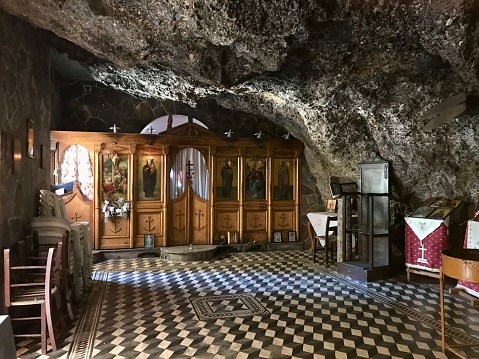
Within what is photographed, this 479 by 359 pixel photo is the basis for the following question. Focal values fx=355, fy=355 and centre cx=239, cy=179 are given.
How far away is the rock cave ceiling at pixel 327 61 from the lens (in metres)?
3.59

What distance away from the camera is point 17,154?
4.04 metres

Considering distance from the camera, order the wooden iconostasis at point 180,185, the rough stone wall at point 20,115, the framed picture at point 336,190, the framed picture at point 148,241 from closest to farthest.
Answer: the rough stone wall at point 20,115 → the framed picture at point 336,190 → the wooden iconostasis at point 180,185 → the framed picture at point 148,241

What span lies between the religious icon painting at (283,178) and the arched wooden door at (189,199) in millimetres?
1666

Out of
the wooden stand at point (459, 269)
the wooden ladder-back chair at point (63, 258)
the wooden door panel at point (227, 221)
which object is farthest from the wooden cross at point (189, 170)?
the wooden stand at point (459, 269)

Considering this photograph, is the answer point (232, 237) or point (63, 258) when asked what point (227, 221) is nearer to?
point (232, 237)

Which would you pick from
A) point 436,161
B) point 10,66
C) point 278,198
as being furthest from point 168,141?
point 436,161

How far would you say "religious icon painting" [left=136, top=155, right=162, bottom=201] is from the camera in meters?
7.76

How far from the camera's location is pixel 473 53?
147 inches

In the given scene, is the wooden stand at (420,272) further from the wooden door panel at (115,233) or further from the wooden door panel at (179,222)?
the wooden door panel at (115,233)

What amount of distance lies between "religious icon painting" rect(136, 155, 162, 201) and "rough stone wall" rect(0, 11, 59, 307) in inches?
98.7

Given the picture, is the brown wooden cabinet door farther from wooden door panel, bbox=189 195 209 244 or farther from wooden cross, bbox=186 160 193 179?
wooden cross, bbox=186 160 193 179

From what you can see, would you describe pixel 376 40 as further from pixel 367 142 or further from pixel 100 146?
pixel 100 146

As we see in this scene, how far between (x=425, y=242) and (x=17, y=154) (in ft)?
19.0

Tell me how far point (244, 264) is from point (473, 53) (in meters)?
5.00
